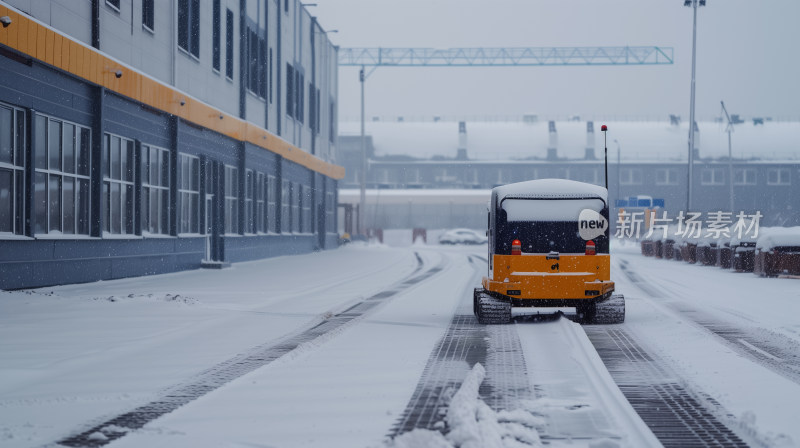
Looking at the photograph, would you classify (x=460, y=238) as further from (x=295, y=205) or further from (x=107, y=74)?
(x=107, y=74)

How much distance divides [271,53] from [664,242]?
18187 mm

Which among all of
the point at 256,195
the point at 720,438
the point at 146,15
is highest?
the point at 146,15

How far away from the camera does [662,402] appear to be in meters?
7.45

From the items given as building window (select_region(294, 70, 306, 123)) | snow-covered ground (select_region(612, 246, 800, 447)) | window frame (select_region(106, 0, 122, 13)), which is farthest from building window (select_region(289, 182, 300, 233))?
snow-covered ground (select_region(612, 246, 800, 447))

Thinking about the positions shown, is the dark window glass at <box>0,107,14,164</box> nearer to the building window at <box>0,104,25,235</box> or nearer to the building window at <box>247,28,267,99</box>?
the building window at <box>0,104,25,235</box>

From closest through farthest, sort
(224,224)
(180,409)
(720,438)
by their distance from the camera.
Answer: (720,438) → (180,409) → (224,224)

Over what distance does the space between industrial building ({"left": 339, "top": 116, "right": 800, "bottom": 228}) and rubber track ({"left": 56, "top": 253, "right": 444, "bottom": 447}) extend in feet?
244

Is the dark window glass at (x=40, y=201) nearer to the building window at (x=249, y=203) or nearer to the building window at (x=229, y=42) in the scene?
the building window at (x=229, y=42)

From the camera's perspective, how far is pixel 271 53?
125 feet

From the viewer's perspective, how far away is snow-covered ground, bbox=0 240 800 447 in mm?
6367

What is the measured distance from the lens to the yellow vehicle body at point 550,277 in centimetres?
1312

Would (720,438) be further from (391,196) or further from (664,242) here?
(391,196)

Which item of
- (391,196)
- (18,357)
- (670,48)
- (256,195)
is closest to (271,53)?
(256,195)

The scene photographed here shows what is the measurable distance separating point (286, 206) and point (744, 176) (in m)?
63.0
